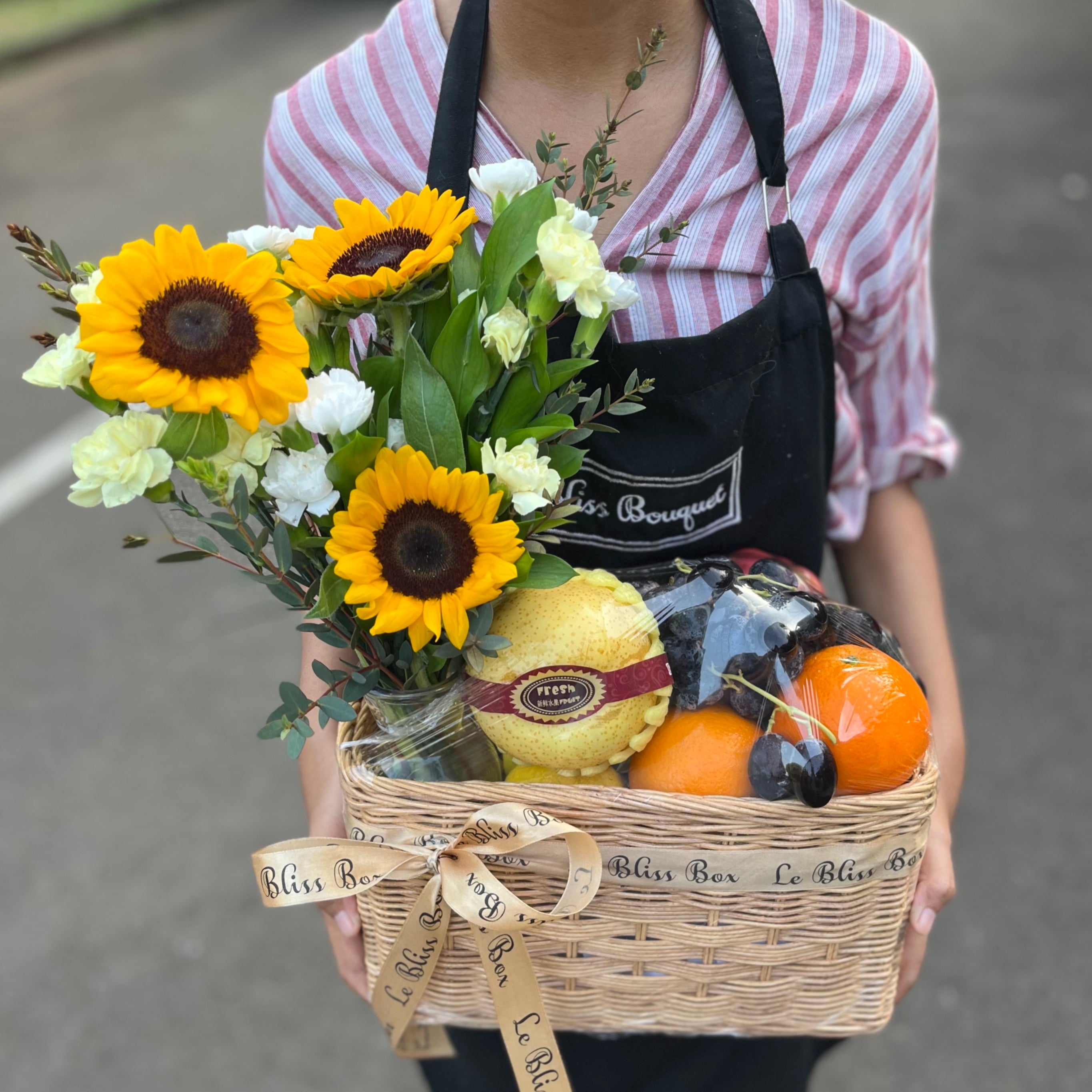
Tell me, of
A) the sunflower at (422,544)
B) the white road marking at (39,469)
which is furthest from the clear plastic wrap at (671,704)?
the white road marking at (39,469)

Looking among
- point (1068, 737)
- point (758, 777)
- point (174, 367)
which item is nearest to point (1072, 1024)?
point (1068, 737)

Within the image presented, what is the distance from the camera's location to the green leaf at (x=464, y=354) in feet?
2.72

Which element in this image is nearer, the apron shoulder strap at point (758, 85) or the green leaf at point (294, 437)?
the green leaf at point (294, 437)

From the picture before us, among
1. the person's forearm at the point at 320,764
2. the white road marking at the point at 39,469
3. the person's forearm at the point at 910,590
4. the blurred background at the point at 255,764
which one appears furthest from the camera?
the white road marking at the point at 39,469

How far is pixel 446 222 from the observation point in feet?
2.66

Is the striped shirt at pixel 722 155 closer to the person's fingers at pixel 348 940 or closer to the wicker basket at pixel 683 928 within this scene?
the wicker basket at pixel 683 928

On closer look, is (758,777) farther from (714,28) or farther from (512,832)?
(714,28)

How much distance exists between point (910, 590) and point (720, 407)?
1.37ft

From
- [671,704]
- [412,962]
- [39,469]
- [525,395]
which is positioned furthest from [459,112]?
[39,469]

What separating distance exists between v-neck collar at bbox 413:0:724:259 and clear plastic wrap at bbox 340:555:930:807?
13.5 inches

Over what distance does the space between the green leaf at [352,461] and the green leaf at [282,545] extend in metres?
0.05

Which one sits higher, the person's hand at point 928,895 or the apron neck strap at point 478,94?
the apron neck strap at point 478,94

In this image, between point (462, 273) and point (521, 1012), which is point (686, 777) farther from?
point (462, 273)

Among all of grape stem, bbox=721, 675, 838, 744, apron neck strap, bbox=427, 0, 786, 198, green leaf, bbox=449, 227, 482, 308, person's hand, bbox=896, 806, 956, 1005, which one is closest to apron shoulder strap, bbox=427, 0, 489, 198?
apron neck strap, bbox=427, 0, 786, 198
